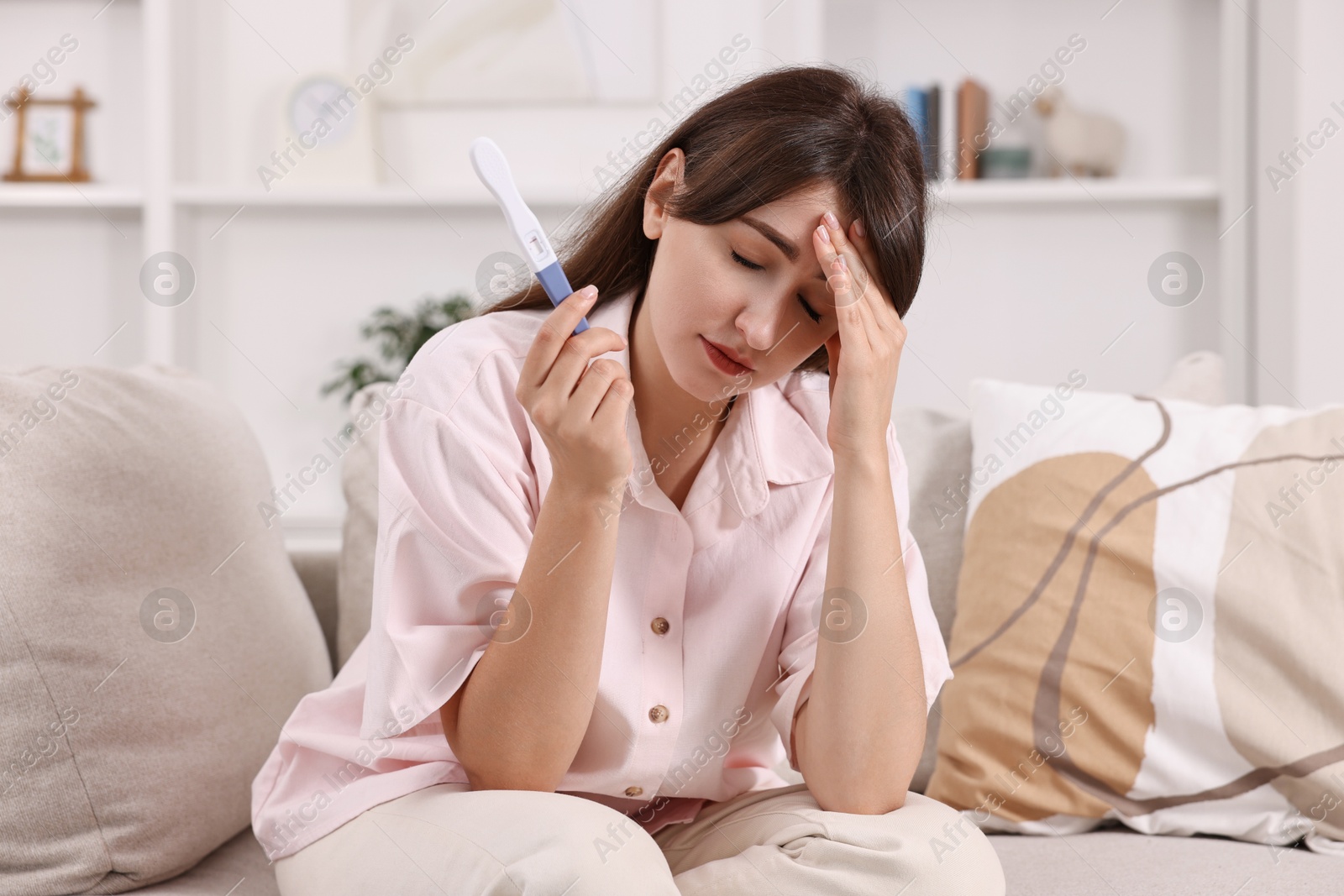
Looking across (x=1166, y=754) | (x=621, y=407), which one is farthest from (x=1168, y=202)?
(x=621, y=407)

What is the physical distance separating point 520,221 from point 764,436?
1.19ft

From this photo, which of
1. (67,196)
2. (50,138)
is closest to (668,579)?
(67,196)

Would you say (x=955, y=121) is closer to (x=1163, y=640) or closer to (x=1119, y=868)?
Result: (x=1163, y=640)

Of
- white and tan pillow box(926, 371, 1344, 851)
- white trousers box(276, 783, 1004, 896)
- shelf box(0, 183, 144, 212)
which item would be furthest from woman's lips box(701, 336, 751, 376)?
shelf box(0, 183, 144, 212)

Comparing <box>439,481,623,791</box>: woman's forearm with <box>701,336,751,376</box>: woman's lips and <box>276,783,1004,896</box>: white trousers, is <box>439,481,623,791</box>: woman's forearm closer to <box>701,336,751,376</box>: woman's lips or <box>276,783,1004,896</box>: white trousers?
<box>276,783,1004,896</box>: white trousers

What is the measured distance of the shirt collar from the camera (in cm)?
107

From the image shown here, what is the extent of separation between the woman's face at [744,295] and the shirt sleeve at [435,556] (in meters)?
0.20

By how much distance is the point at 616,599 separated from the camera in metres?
1.00

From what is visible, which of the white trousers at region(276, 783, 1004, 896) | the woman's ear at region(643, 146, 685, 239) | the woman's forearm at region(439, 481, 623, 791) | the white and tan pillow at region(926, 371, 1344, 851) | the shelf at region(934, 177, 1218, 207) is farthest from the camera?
the shelf at region(934, 177, 1218, 207)

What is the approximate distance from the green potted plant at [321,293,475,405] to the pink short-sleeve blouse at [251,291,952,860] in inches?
61.8

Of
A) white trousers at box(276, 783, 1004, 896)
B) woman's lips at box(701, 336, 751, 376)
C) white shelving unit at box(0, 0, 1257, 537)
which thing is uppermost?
white shelving unit at box(0, 0, 1257, 537)

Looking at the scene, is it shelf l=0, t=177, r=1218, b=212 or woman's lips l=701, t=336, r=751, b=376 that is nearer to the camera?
woman's lips l=701, t=336, r=751, b=376

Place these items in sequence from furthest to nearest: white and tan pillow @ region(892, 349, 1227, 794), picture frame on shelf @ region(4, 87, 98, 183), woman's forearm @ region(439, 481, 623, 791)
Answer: picture frame on shelf @ region(4, 87, 98, 183)
white and tan pillow @ region(892, 349, 1227, 794)
woman's forearm @ region(439, 481, 623, 791)

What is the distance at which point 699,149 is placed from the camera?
0.98 m
